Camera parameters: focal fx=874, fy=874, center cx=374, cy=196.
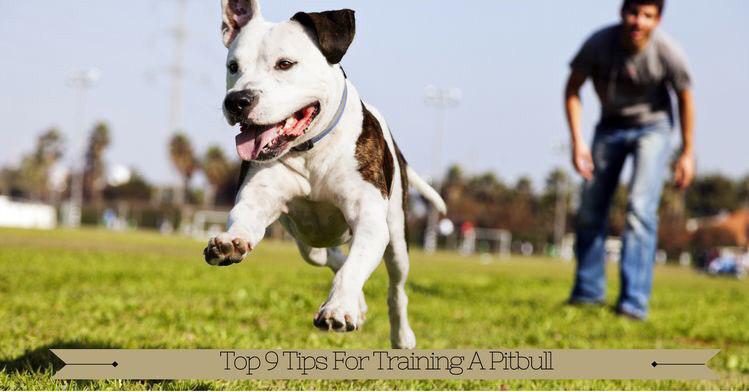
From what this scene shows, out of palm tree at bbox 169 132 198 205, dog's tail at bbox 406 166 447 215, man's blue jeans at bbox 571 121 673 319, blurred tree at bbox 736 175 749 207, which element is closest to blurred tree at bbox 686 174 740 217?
blurred tree at bbox 736 175 749 207

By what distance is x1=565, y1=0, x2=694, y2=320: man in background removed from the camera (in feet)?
27.9

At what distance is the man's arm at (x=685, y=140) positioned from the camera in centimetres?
853

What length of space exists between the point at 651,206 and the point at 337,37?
19.5ft

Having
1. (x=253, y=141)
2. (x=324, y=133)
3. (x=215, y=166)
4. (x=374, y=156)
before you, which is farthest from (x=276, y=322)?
(x=215, y=166)

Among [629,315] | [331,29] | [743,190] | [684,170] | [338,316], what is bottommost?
[629,315]

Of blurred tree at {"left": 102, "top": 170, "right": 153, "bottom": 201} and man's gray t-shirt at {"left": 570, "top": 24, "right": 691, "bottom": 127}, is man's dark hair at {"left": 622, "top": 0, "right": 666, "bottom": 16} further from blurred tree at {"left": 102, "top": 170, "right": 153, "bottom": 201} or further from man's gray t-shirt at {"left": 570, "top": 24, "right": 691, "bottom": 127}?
blurred tree at {"left": 102, "top": 170, "right": 153, "bottom": 201}

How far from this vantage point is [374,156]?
13.3ft

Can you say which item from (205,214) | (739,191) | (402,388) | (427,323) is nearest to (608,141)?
(427,323)

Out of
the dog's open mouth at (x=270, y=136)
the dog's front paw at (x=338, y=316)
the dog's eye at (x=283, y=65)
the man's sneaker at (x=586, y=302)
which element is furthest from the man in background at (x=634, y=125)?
the dog's front paw at (x=338, y=316)

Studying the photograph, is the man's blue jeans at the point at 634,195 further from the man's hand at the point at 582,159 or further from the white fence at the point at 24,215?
the white fence at the point at 24,215

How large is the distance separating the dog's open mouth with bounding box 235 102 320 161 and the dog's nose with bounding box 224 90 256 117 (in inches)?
4.0

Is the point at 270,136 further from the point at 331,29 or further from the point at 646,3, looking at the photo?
the point at 646,3

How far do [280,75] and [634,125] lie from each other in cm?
603

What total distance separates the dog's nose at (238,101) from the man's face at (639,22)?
5.69m
